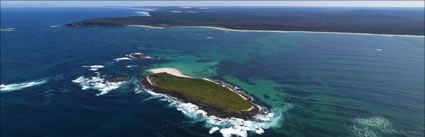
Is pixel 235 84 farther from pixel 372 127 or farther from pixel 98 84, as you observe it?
pixel 98 84

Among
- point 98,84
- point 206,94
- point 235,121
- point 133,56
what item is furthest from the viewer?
point 133,56

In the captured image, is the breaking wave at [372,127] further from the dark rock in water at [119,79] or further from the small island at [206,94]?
the dark rock in water at [119,79]

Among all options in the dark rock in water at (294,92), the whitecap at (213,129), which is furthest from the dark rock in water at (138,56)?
the whitecap at (213,129)

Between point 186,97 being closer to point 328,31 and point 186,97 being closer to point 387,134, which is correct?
point 387,134

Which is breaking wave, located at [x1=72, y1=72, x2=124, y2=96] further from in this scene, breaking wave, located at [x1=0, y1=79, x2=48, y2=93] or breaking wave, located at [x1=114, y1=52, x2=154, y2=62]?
breaking wave, located at [x1=114, y1=52, x2=154, y2=62]

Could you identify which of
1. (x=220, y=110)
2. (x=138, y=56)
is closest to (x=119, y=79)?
(x=138, y=56)

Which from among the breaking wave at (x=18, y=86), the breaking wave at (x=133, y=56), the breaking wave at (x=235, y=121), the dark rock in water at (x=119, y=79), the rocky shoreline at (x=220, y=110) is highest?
the breaking wave at (x=133, y=56)
